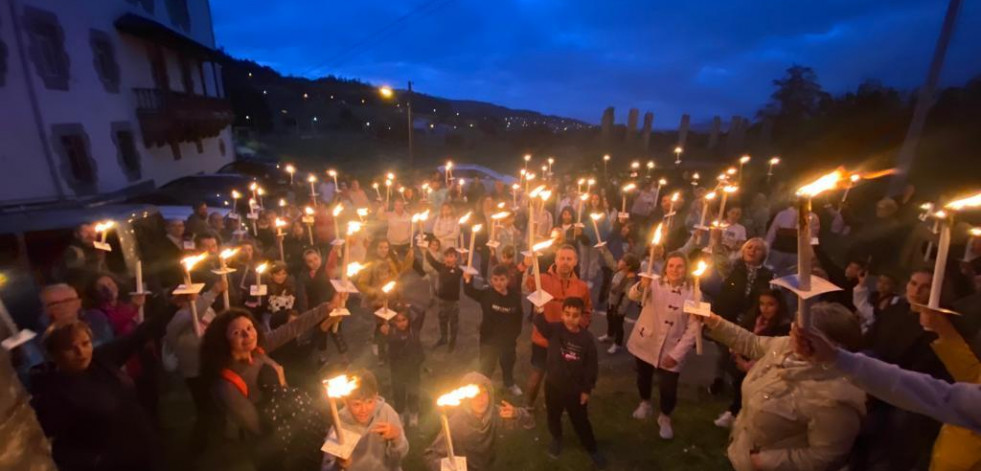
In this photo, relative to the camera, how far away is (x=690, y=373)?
6.55 m

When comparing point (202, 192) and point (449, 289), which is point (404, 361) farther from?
point (202, 192)

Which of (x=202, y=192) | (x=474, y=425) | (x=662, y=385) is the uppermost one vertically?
(x=202, y=192)

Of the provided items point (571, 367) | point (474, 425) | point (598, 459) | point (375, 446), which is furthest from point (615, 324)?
point (375, 446)

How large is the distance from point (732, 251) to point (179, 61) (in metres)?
25.9

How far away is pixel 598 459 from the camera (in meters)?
4.96

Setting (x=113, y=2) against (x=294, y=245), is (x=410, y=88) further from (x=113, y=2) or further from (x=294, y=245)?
(x=294, y=245)

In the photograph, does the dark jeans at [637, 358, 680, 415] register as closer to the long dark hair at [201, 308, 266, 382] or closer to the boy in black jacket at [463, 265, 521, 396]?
the boy in black jacket at [463, 265, 521, 396]

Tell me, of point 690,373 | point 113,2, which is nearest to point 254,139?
point 113,2

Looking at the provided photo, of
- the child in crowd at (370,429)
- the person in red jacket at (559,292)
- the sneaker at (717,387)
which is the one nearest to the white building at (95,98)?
the child in crowd at (370,429)

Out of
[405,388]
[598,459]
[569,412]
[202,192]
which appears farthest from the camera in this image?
[202,192]

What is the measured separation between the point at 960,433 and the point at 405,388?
15.9ft

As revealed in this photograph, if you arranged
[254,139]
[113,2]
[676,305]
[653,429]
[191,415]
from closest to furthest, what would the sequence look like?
1. [676,305]
2. [653,429]
3. [191,415]
4. [113,2]
5. [254,139]

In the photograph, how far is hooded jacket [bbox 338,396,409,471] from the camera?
340cm

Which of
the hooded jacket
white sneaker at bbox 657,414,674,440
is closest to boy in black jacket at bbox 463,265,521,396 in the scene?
white sneaker at bbox 657,414,674,440
